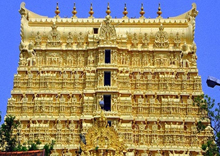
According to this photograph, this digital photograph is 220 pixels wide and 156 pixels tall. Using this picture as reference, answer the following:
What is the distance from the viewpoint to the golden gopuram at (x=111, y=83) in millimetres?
84500

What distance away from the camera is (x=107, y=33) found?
88.1 metres

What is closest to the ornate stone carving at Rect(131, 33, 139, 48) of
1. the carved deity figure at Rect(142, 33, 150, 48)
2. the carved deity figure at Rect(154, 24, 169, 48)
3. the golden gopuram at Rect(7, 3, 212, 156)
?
the golden gopuram at Rect(7, 3, 212, 156)

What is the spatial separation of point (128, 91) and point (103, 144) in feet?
59.7

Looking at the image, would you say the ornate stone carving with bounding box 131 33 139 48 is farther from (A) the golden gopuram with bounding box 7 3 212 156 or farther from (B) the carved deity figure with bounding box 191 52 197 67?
(B) the carved deity figure with bounding box 191 52 197 67

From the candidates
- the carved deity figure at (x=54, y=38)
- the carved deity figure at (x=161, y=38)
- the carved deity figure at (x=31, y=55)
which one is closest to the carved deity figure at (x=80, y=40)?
the carved deity figure at (x=54, y=38)

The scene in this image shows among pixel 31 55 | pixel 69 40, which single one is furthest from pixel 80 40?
pixel 31 55

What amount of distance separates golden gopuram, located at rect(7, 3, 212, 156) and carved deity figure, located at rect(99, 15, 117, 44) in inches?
5.2

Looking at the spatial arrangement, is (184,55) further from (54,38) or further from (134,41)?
(54,38)

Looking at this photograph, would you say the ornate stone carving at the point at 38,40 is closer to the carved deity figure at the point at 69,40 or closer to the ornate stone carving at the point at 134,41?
the carved deity figure at the point at 69,40

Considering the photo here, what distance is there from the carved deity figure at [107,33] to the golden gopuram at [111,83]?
0.43 ft

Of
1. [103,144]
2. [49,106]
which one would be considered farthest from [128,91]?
[103,144]

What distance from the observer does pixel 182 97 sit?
87000mm

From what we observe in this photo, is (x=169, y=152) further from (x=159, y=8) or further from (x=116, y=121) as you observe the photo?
(x=159, y=8)

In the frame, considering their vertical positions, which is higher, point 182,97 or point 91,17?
point 91,17
